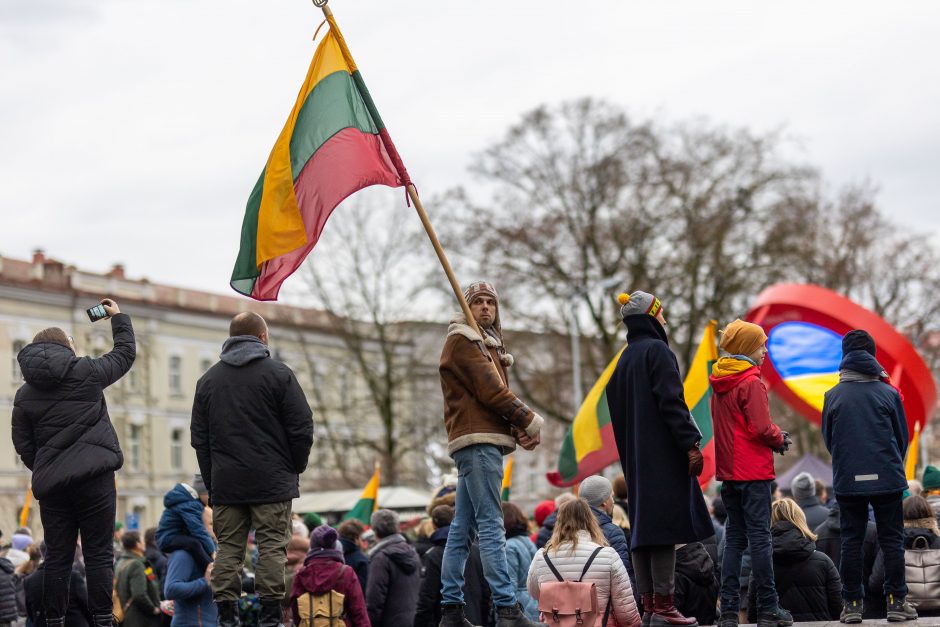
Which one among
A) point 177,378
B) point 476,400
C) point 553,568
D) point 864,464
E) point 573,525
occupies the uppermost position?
point 177,378

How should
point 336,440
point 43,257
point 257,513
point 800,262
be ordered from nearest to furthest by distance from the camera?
point 257,513, point 800,262, point 336,440, point 43,257

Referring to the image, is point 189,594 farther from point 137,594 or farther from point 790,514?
point 790,514

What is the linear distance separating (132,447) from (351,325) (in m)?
17.1

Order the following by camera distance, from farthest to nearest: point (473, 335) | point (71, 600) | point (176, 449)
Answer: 1. point (176, 449)
2. point (71, 600)
3. point (473, 335)

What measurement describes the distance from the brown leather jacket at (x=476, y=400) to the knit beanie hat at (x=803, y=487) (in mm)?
4511

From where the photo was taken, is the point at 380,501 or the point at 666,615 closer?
the point at 666,615

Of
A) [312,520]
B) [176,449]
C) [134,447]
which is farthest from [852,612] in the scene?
[176,449]

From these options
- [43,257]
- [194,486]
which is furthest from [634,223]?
[194,486]

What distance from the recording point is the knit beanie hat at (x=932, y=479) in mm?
12891

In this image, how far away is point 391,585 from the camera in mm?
12133

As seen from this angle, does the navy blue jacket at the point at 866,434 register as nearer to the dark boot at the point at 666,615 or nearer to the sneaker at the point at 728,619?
the sneaker at the point at 728,619

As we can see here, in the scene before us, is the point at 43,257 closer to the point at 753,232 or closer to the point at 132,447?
the point at 132,447

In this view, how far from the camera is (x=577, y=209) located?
144 feet

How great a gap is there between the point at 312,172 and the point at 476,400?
2.11m
